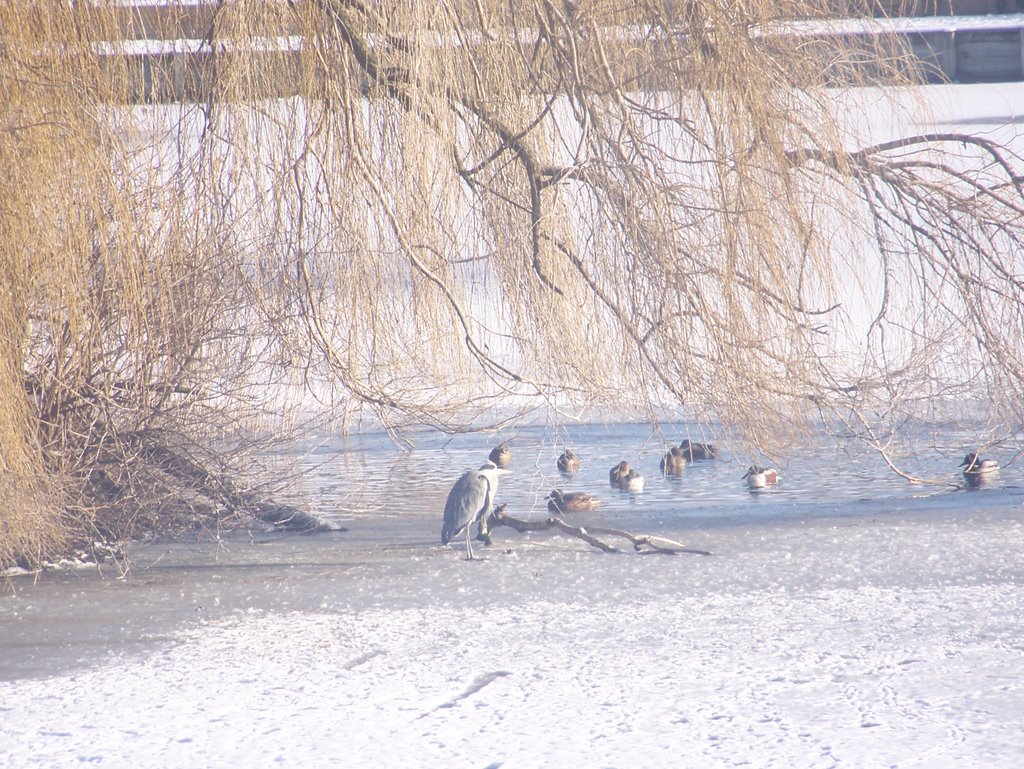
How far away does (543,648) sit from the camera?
138 inches

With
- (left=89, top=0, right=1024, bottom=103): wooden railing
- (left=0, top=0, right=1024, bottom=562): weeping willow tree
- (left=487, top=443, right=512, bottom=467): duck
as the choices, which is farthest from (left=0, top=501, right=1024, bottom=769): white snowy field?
(left=487, top=443, right=512, bottom=467): duck

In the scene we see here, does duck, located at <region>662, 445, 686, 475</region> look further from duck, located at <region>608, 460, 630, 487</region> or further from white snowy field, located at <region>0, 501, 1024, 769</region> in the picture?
white snowy field, located at <region>0, 501, 1024, 769</region>

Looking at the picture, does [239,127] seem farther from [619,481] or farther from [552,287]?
[619,481]

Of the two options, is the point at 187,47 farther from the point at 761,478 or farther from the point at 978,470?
the point at 978,470

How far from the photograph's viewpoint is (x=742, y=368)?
356 cm

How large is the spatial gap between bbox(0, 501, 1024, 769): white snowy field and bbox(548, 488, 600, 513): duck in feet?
2.95

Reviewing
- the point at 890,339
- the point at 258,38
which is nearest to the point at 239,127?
the point at 258,38

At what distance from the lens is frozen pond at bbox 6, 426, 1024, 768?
2.74 m

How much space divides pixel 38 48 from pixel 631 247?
202cm

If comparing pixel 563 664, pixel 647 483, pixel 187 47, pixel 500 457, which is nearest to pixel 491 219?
pixel 187 47

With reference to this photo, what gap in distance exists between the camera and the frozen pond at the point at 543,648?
2.74m

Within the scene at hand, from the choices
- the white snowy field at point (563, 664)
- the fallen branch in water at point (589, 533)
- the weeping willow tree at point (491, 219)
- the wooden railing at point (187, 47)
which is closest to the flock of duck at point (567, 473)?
the fallen branch in water at point (589, 533)

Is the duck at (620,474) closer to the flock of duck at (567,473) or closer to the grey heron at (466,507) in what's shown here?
the flock of duck at (567,473)

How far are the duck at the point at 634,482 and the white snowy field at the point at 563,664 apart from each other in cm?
159
